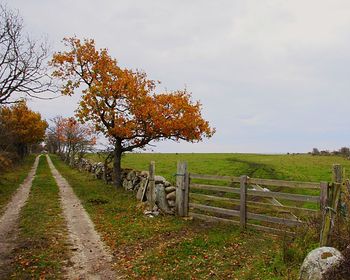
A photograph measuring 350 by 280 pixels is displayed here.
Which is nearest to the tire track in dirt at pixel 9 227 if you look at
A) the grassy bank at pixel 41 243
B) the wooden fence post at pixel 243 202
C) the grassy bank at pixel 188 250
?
the grassy bank at pixel 41 243

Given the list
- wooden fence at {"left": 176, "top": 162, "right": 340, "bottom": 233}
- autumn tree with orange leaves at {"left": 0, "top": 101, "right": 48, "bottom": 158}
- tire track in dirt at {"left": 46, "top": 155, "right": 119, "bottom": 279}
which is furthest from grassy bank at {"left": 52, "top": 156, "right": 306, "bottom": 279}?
autumn tree with orange leaves at {"left": 0, "top": 101, "right": 48, "bottom": 158}

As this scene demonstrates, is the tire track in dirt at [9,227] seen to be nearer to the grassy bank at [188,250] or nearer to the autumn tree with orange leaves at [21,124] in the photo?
the grassy bank at [188,250]

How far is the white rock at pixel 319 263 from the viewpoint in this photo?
636 centimetres

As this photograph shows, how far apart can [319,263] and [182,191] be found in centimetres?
893

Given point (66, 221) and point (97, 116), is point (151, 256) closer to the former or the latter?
point (66, 221)

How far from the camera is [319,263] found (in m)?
6.46

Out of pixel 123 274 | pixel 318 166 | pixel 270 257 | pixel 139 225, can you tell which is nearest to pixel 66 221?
pixel 139 225

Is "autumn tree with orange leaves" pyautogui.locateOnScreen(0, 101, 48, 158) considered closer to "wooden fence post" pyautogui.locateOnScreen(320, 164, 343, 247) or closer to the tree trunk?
the tree trunk

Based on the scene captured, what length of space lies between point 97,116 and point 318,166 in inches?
805

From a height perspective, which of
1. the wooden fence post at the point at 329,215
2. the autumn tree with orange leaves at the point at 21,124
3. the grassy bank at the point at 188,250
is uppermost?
the autumn tree with orange leaves at the point at 21,124

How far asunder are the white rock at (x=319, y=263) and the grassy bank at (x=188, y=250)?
2.04 ft


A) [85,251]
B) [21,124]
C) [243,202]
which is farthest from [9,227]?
[21,124]

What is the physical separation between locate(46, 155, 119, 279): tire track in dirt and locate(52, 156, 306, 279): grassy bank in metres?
0.31

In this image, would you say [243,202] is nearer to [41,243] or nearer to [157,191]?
[157,191]
